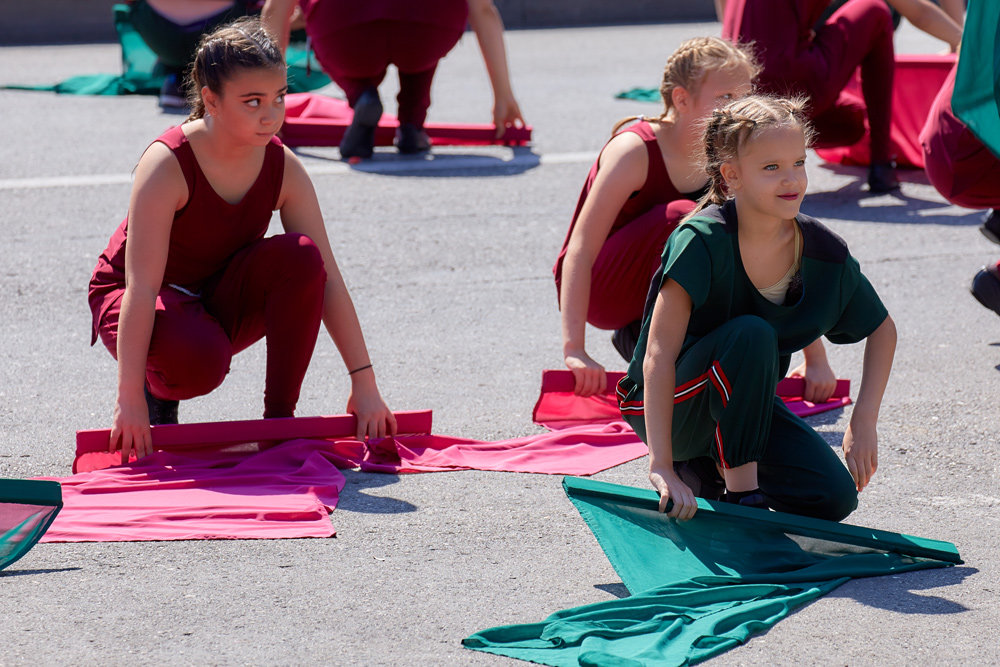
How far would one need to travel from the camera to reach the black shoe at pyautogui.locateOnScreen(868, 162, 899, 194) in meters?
6.49

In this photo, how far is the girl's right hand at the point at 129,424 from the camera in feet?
10.2

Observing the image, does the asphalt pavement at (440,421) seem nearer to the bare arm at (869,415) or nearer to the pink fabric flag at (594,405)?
the pink fabric flag at (594,405)

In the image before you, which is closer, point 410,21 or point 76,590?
point 76,590

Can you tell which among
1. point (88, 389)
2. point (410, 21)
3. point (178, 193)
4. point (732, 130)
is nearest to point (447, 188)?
point (410, 21)

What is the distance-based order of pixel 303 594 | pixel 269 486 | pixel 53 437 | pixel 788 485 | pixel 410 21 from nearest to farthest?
1. pixel 303 594
2. pixel 788 485
3. pixel 269 486
4. pixel 53 437
5. pixel 410 21

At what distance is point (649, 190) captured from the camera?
3.63 metres

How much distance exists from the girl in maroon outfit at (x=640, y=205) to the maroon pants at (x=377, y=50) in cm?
335

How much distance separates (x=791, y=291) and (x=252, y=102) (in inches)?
52.4

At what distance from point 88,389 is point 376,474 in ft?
3.62

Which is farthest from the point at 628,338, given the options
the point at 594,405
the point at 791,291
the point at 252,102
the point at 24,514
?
the point at 24,514

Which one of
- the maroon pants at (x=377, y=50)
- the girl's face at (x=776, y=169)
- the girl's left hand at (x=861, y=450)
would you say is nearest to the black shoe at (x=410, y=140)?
the maroon pants at (x=377, y=50)

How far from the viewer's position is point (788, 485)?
278 centimetres

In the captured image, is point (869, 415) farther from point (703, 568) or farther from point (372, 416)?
point (372, 416)

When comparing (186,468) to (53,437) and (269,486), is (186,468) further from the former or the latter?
(53,437)
